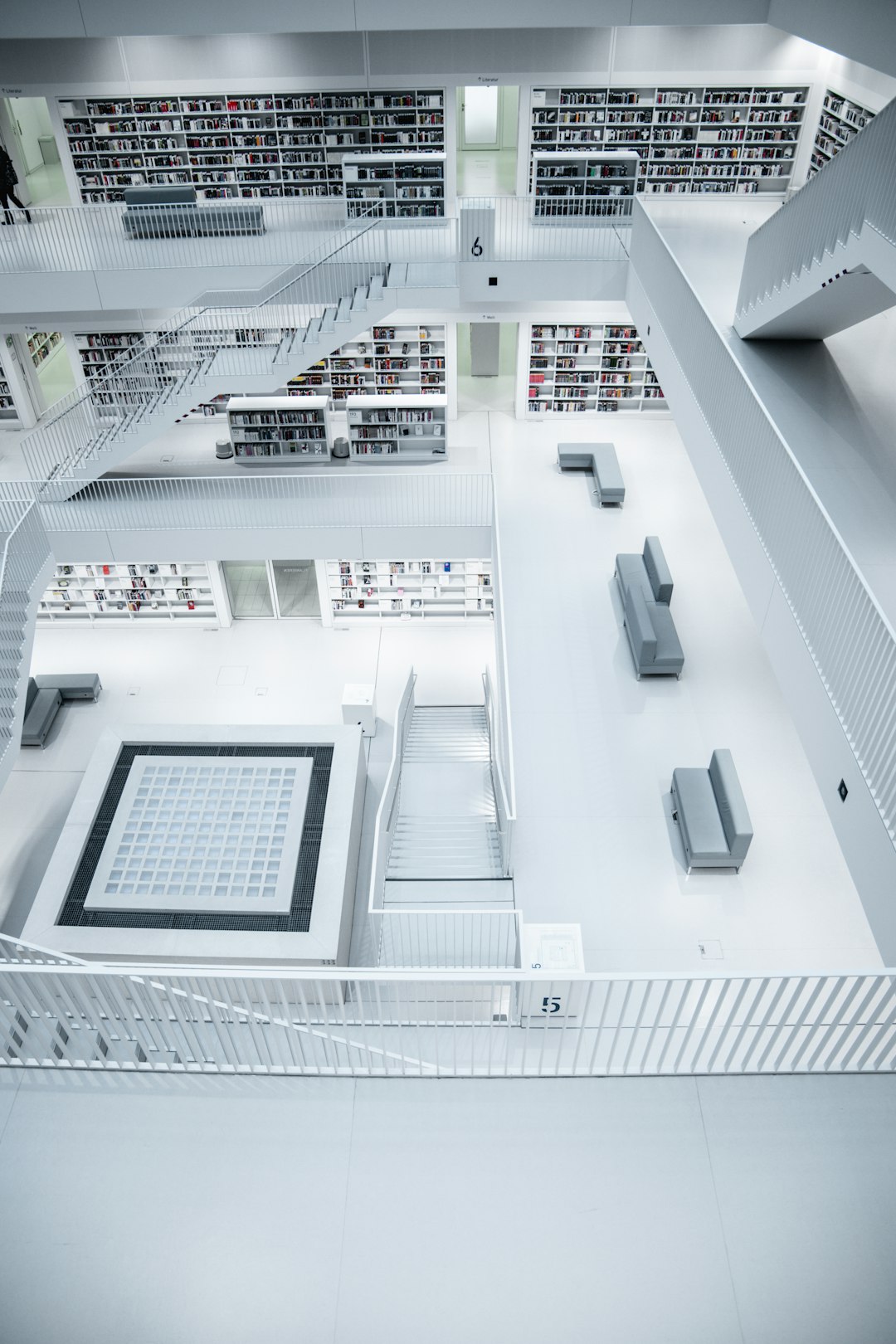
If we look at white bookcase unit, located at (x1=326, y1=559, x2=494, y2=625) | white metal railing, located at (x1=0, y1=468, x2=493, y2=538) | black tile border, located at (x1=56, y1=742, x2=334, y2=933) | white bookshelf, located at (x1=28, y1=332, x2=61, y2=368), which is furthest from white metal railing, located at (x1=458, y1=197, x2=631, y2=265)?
white bookshelf, located at (x1=28, y1=332, x2=61, y2=368)

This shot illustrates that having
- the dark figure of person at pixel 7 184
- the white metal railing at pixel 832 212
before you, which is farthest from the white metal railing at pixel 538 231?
the dark figure of person at pixel 7 184

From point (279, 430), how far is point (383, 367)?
2016 mm

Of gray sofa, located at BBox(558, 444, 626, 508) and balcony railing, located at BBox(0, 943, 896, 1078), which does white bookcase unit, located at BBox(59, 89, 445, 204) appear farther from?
balcony railing, located at BBox(0, 943, 896, 1078)

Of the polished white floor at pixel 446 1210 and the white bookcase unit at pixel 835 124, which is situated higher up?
the white bookcase unit at pixel 835 124

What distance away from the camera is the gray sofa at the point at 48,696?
11219 mm

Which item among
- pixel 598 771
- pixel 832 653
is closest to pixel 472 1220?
pixel 832 653

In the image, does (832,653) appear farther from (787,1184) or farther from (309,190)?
(309,190)

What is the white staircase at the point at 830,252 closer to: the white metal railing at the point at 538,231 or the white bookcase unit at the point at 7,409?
the white metal railing at the point at 538,231

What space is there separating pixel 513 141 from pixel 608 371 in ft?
20.3

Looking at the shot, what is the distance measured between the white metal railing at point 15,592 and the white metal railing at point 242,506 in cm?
31

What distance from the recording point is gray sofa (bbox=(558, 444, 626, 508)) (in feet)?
36.1

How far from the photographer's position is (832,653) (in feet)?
16.6

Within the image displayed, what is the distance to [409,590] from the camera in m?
12.8

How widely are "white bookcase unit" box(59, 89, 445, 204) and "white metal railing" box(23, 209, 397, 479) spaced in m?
1.72
